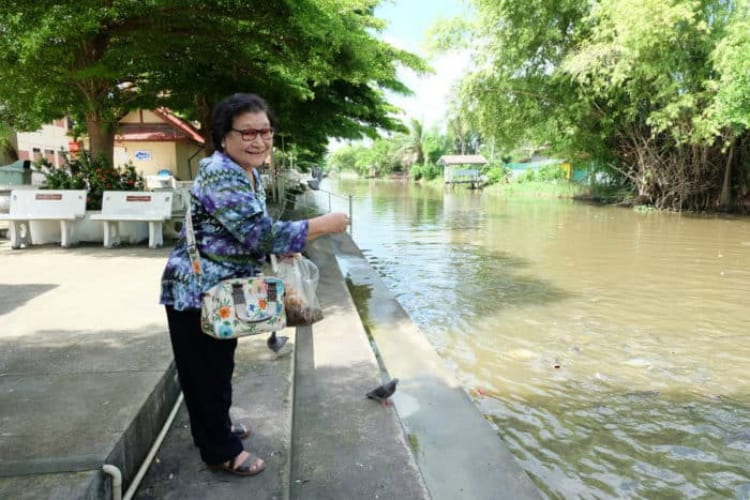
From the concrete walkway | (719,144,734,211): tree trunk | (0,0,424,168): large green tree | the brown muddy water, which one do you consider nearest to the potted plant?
(0,0,424,168): large green tree

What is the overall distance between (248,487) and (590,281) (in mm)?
7906

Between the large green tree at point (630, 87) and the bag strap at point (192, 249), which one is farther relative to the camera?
the large green tree at point (630, 87)

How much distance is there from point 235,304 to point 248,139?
669 mm

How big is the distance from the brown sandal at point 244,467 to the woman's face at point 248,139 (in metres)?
1.33

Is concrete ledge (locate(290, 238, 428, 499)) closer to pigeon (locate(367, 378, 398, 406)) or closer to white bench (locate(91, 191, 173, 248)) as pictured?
pigeon (locate(367, 378, 398, 406))

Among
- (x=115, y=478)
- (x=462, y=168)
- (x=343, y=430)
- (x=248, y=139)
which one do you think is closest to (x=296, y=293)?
(x=248, y=139)

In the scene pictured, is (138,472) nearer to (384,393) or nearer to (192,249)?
(192,249)

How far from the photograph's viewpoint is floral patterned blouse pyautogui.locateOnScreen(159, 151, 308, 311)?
206cm

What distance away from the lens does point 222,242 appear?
85.0 inches

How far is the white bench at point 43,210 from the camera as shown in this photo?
747 centimetres

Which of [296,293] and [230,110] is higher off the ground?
[230,110]

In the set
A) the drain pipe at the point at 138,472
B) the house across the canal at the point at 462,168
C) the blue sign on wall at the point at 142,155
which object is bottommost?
the drain pipe at the point at 138,472

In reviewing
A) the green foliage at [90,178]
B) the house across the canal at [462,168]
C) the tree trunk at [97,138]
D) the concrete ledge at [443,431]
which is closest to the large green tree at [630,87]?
the concrete ledge at [443,431]

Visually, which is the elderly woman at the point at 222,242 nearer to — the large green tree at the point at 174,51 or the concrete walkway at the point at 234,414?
the concrete walkway at the point at 234,414
